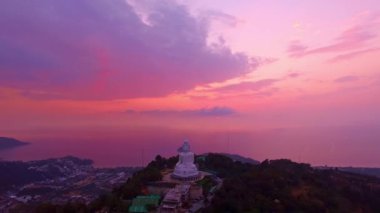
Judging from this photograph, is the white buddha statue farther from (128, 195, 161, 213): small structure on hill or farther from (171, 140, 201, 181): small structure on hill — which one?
(128, 195, 161, 213): small structure on hill

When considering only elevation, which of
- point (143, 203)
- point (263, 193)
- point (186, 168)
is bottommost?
point (143, 203)

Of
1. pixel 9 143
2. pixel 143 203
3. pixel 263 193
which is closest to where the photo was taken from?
pixel 143 203

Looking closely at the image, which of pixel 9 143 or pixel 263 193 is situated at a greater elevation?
pixel 9 143

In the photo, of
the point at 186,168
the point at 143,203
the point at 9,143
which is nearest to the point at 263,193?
the point at 186,168

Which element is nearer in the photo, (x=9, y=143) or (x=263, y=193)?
(x=263, y=193)

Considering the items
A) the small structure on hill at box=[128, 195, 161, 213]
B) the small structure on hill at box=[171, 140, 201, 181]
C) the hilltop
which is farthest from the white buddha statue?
the small structure on hill at box=[128, 195, 161, 213]

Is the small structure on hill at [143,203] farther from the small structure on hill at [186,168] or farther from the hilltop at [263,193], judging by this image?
the small structure on hill at [186,168]

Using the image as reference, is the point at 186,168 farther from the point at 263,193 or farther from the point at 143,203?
the point at 143,203

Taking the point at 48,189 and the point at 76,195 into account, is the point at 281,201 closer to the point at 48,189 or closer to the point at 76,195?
the point at 76,195
